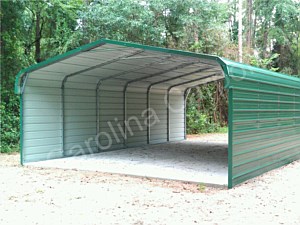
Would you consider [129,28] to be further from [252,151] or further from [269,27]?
[269,27]

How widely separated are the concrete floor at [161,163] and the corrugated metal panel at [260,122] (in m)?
0.58

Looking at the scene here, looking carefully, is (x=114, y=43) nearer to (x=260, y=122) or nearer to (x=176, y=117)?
(x=260, y=122)

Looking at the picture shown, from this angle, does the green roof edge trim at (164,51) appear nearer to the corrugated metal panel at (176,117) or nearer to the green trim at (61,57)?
the green trim at (61,57)

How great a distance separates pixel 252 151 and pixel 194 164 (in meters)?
1.79

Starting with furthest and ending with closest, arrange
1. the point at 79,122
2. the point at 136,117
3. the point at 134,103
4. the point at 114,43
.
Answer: the point at 136,117
the point at 134,103
the point at 79,122
the point at 114,43

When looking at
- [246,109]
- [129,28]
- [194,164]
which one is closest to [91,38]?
[129,28]

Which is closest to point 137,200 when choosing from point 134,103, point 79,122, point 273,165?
point 273,165

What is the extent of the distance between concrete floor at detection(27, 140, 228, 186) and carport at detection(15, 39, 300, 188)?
1.80 ft

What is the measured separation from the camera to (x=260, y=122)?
702cm

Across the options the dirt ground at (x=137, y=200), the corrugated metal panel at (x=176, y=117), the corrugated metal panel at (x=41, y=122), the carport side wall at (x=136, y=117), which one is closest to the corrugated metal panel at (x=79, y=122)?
the corrugated metal panel at (x=41, y=122)

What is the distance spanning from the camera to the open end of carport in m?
6.80

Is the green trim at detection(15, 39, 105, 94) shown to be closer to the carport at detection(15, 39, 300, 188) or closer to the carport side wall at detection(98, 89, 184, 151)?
the carport at detection(15, 39, 300, 188)

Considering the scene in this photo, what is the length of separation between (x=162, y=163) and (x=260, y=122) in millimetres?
2456

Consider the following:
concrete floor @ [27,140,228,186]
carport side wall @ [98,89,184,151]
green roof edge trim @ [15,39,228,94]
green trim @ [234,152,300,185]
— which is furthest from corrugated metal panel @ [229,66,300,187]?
carport side wall @ [98,89,184,151]
